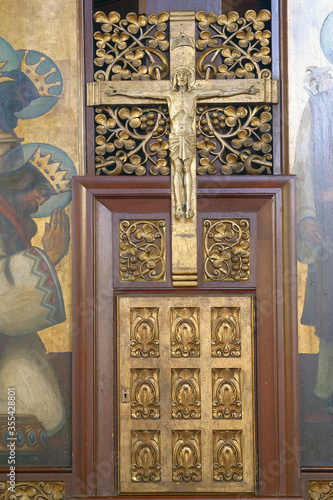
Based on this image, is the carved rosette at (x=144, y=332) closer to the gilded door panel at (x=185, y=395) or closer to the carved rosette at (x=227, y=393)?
the gilded door panel at (x=185, y=395)

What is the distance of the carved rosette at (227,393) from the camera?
488cm

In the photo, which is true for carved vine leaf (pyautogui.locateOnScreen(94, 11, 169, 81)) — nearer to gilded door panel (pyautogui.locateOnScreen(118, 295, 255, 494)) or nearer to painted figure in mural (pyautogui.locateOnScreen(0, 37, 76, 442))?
painted figure in mural (pyautogui.locateOnScreen(0, 37, 76, 442))

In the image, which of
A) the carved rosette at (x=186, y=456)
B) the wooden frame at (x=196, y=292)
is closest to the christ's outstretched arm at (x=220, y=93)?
the wooden frame at (x=196, y=292)

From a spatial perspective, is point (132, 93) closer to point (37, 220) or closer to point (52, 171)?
point (52, 171)

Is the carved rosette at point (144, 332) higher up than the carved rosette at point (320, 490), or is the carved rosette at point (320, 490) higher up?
the carved rosette at point (144, 332)

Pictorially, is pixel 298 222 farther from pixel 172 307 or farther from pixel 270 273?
pixel 172 307

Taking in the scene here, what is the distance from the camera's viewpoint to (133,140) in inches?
196

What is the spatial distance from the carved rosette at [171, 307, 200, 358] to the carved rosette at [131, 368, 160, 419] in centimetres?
24

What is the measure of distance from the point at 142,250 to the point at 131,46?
1579 millimetres

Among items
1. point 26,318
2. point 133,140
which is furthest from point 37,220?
point 133,140

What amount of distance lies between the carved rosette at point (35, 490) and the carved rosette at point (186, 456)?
86 cm

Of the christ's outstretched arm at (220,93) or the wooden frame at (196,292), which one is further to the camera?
the christ's outstretched arm at (220,93)

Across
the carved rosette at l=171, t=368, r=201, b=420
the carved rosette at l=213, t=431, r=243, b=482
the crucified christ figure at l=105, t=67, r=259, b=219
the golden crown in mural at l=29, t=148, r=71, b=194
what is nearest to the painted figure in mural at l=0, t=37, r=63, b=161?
the golden crown in mural at l=29, t=148, r=71, b=194

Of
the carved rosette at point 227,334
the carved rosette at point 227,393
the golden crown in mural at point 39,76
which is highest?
the golden crown in mural at point 39,76
